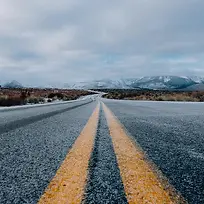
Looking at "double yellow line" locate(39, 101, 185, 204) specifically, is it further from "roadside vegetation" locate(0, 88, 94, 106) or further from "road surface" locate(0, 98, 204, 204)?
"roadside vegetation" locate(0, 88, 94, 106)

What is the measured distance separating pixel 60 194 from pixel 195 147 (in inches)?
56.7

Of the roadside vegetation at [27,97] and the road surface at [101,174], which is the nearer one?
the road surface at [101,174]

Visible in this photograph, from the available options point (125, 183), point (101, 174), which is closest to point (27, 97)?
point (101, 174)

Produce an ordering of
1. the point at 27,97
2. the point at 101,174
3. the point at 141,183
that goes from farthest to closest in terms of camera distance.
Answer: the point at 27,97, the point at 101,174, the point at 141,183

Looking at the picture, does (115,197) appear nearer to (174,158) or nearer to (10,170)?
(10,170)

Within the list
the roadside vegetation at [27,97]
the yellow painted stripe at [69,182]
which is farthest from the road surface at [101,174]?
the roadside vegetation at [27,97]

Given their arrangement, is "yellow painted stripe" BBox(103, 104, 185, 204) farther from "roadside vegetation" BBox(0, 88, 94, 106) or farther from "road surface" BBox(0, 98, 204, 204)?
"roadside vegetation" BBox(0, 88, 94, 106)

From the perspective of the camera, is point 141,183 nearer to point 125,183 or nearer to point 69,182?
point 125,183

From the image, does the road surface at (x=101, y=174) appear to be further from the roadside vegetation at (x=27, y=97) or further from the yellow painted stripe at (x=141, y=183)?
the roadside vegetation at (x=27, y=97)

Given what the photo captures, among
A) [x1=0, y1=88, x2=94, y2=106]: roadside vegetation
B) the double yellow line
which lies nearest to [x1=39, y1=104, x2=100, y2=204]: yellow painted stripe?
the double yellow line

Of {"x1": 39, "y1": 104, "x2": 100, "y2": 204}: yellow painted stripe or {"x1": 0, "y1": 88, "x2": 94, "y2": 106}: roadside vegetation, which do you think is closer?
{"x1": 39, "y1": 104, "x2": 100, "y2": 204}: yellow painted stripe

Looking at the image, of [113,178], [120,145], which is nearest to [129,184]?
[113,178]

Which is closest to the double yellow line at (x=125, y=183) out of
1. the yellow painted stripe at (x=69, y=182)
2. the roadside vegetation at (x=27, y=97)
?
the yellow painted stripe at (x=69, y=182)

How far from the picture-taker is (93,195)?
0.99 meters
